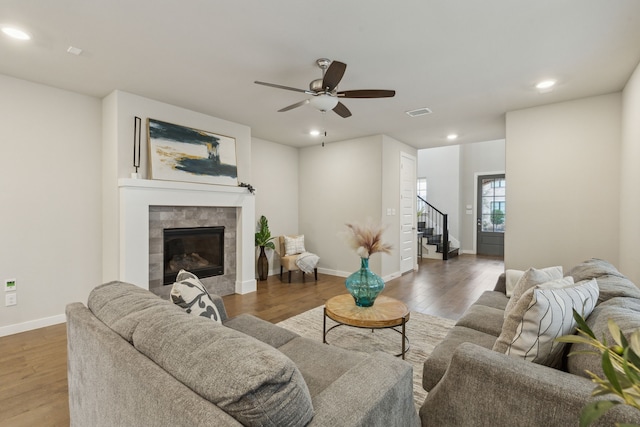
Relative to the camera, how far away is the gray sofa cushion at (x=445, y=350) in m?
1.57

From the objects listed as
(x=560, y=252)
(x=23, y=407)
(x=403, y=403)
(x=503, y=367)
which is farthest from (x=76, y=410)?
(x=560, y=252)

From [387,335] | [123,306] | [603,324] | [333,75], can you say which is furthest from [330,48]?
[387,335]

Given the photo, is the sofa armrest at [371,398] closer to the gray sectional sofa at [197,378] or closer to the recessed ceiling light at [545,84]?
the gray sectional sofa at [197,378]

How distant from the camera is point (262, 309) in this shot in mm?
3836

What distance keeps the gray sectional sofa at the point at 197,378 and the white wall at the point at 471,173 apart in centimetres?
833

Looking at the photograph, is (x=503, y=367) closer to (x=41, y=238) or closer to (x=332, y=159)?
(x=41, y=238)

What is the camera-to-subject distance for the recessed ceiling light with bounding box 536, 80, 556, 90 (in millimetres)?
3088

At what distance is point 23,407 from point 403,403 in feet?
8.11

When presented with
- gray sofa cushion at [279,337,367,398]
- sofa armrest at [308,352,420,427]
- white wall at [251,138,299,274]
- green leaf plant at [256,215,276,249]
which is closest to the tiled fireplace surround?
green leaf plant at [256,215,276,249]

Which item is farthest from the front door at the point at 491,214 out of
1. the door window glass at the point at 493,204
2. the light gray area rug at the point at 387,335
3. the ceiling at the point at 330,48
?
the light gray area rug at the point at 387,335

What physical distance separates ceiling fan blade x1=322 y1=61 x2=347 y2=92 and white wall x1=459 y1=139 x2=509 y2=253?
24.5 feet

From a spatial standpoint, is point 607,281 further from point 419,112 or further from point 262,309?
point 262,309

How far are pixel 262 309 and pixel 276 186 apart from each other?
2.71 meters

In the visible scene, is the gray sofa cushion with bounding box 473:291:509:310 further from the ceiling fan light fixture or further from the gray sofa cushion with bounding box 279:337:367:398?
the ceiling fan light fixture
